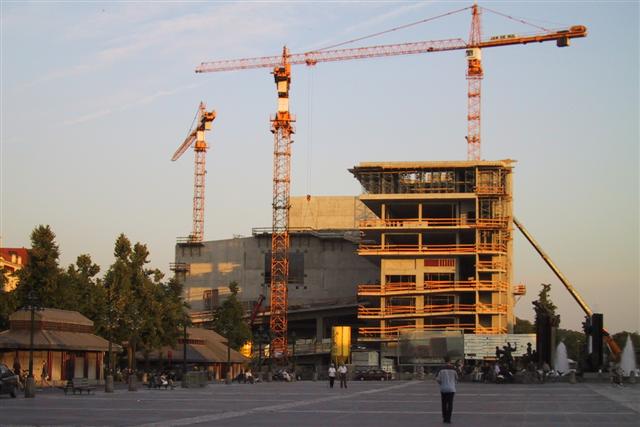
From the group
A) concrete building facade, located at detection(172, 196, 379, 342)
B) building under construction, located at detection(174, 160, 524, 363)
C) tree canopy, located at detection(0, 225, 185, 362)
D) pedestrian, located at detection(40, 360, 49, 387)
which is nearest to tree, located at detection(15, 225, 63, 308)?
tree canopy, located at detection(0, 225, 185, 362)

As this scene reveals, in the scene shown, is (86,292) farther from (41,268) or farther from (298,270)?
(298,270)

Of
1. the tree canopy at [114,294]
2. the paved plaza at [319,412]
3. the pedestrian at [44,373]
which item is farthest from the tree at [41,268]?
the paved plaza at [319,412]

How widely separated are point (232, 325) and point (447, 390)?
89.3m

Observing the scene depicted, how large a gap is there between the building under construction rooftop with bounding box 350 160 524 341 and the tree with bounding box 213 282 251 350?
79.5 feet

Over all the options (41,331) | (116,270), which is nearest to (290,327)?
(116,270)

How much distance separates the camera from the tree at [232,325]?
394 feet

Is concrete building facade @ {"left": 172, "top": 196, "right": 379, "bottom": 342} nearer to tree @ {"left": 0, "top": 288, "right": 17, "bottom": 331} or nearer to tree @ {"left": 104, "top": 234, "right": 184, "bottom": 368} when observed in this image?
tree @ {"left": 104, "top": 234, "right": 184, "bottom": 368}

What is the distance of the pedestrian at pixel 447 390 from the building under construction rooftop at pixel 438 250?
107268 millimetres

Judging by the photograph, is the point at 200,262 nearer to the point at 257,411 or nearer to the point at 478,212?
the point at 478,212

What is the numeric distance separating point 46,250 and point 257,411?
37.9m

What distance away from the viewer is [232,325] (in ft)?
394

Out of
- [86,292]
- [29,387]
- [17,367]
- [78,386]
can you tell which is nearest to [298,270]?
→ [86,292]

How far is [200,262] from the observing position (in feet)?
574

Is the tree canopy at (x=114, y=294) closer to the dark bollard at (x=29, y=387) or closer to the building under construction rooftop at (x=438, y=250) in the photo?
the dark bollard at (x=29, y=387)
